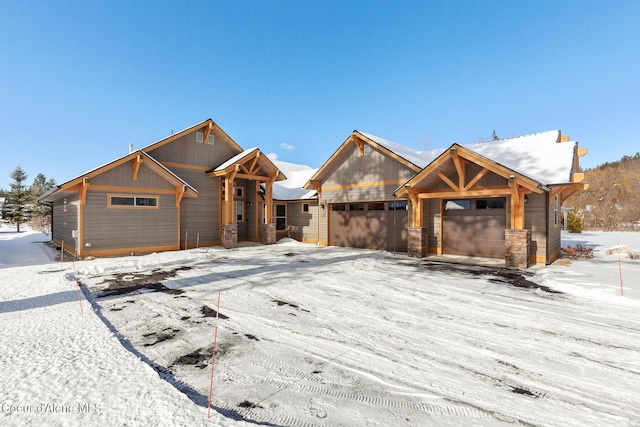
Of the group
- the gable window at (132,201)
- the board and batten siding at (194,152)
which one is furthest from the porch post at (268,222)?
the gable window at (132,201)

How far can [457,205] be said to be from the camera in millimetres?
12914

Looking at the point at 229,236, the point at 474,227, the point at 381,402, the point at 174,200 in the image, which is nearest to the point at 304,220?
the point at 229,236

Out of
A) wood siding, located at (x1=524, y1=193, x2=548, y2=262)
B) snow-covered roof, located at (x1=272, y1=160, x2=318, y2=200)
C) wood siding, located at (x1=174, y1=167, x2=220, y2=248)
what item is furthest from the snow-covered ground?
snow-covered roof, located at (x1=272, y1=160, x2=318, y2=200)

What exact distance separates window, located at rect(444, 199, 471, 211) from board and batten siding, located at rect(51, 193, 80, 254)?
52.9 feet

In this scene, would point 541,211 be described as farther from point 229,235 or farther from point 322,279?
point 229,235

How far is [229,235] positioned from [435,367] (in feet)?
45.9

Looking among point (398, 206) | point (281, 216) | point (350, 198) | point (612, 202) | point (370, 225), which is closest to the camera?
point (398, 206)

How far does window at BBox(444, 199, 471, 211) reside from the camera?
12664 mm

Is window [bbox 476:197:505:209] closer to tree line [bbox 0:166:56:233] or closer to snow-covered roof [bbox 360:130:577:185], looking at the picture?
snow-covered roof [bbox 360:130:577:185]

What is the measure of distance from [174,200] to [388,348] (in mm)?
13658

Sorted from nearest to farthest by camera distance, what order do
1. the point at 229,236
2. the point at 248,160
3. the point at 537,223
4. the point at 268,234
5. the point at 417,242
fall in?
the point at 537,223 < the point at 417,242 < the point at 229,236 < the point at 248,160 < the point at 268,234

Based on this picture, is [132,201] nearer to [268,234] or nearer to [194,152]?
[194,152]

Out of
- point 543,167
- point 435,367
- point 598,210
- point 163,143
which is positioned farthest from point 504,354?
point 598,210

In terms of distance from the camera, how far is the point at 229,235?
16.0 meters
